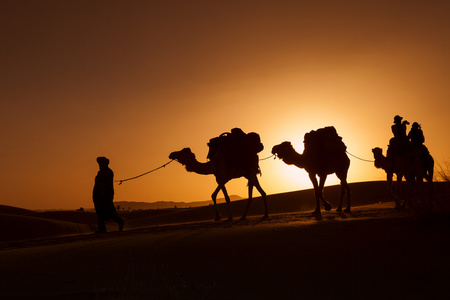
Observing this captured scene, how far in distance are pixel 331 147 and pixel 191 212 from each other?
14.8m

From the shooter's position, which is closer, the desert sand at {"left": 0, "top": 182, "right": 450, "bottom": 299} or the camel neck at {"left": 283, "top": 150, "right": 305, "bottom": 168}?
the desert sand at {"left": 0, "top": 182, "right": 450, "bottom": 299}

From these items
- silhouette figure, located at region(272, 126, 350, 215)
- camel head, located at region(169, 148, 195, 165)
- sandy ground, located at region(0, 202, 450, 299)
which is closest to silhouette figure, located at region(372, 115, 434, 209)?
silhouette figure, located at region(272, 126, 350, 215)

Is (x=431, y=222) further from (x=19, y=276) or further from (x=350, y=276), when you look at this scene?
(x=19, y=276)

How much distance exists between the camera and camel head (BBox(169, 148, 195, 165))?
16.3 metres

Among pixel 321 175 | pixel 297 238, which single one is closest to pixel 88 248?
pixel 297 238

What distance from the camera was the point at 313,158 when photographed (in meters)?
15.6

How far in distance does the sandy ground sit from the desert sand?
1 cm

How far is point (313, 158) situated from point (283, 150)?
4.04ft

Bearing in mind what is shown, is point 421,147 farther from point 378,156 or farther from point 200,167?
point 200,167

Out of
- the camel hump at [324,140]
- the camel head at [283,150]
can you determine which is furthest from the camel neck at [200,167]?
the camel hump at [324,140]

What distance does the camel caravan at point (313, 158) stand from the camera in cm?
1505

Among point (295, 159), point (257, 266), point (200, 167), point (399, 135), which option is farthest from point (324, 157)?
point (257, 266)

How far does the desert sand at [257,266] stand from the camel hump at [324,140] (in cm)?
673

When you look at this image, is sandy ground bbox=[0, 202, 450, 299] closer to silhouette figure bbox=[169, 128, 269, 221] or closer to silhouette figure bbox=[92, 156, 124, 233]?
silhouette figure bbox=[92, 156, 124, 233]
